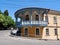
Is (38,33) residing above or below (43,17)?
below

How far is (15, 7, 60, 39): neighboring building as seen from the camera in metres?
34.1

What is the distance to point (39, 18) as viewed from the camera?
34688 millimetres

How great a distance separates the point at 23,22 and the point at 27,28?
1.72m

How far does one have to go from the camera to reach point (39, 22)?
112 feet

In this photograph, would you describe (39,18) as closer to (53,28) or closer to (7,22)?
(53,28)

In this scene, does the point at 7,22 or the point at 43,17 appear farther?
the point at 7,22

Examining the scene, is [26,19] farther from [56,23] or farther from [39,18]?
[56,23]

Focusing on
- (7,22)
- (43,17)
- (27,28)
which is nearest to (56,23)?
(43,17)

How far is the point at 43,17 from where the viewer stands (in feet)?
115

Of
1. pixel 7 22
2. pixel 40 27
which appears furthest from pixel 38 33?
pixel 7 22

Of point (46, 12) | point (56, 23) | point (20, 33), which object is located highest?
point (46, 12)

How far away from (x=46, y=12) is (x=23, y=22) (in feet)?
18.9

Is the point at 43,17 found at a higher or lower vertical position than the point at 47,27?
higher

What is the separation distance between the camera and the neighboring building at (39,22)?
34094 millimetres
